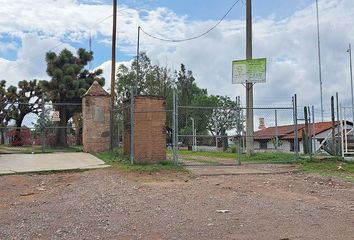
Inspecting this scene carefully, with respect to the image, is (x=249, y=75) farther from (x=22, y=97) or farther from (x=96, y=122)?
(x=22, y=97)

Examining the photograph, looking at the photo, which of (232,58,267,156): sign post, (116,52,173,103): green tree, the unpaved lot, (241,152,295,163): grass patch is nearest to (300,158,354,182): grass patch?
(241,152,295,163): grass patch

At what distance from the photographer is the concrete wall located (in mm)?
15805

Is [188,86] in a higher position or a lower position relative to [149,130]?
higher

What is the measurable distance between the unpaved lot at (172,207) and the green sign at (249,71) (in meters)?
8.57

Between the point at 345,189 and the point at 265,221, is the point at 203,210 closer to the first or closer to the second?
the point at 265,221

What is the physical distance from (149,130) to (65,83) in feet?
50.9

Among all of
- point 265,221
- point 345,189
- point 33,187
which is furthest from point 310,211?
point 33,187

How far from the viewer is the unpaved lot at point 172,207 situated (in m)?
7.01

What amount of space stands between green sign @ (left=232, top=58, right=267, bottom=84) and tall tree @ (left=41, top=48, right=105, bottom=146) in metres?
11.6

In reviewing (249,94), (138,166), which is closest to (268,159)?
(249,94)

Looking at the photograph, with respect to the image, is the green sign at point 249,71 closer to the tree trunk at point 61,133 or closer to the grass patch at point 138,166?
the grass patch at point 138,166

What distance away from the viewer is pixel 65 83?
2981 centimetres

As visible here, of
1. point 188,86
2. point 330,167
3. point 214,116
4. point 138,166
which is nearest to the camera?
point 138,166

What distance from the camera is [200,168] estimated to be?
51.7 feet
